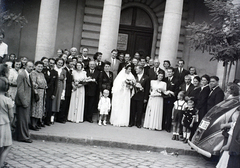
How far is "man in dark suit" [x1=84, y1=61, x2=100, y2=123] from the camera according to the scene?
10.7 metres

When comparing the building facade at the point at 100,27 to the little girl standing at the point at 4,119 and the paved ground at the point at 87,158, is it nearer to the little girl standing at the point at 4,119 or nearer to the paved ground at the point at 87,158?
the paved ground at the point at 87,158

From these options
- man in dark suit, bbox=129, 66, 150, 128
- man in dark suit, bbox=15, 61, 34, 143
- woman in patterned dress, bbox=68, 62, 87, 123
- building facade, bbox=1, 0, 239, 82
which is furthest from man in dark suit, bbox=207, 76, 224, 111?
building facade, bbox=1, 0, 239, 82

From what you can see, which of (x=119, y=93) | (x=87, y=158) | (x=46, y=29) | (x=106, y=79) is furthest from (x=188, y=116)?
(x=46, y=29)

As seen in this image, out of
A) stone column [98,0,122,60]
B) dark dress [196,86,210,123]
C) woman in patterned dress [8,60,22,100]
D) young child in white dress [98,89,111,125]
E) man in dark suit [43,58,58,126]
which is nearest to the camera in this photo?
woman in patterned dress [8,60,22,100]

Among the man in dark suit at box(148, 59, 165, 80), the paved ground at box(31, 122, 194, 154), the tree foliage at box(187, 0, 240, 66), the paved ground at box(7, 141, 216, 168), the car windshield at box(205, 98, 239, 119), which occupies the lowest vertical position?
the paved ground at box(7, 141, 216, 168)

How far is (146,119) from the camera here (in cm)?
1100

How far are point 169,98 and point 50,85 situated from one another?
14.2 ft

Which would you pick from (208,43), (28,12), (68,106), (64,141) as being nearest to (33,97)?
(64,141)

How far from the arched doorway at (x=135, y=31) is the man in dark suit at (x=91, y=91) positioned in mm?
7254

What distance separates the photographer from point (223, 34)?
967cm

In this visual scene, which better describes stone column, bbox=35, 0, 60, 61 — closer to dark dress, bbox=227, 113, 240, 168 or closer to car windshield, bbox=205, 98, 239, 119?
car windshield, bbox=205, 98, 239, 119

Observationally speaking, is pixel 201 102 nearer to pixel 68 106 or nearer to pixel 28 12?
pixel 68 106

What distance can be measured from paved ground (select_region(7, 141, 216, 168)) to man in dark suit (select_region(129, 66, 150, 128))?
289 centimetres

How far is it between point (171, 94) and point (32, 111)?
4915 mm
